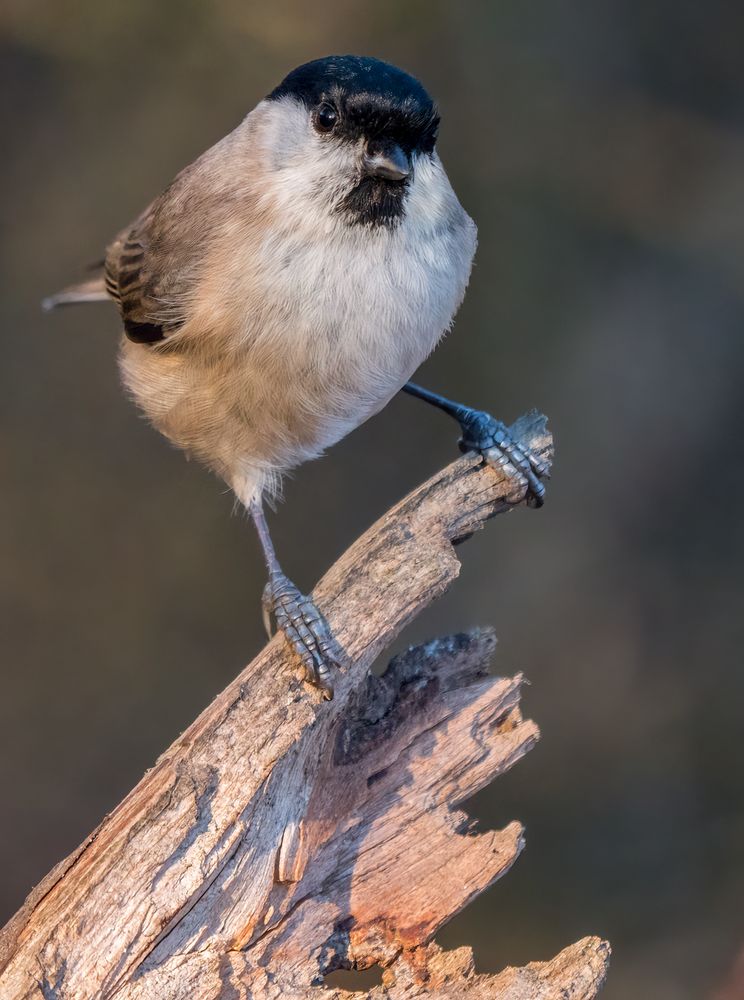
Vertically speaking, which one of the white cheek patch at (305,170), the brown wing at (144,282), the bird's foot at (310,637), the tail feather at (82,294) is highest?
the tail feather at (82,294)

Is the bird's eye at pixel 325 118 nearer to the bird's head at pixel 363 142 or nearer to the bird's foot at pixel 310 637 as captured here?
the bird's head at pixel 363 142

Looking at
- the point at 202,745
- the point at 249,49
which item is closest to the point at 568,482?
the point at 249,49

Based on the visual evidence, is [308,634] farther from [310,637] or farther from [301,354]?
[301,354]

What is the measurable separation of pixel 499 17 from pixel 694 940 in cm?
244

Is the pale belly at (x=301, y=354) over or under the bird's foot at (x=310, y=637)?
over

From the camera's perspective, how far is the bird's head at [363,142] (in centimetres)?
159

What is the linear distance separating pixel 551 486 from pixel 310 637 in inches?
56.8

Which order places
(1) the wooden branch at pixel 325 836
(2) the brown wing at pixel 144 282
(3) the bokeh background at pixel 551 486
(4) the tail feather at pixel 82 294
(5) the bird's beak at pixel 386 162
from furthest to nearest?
(3) the bokeh background at pixel 551 486, (4) the tail feather at pixel 82 294, (2) the brown wing at pixel 144 282, (5) the bird's beak at pixel 386 162, (1) the wooden branch at pixel 325 836

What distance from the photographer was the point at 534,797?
284 centimetres

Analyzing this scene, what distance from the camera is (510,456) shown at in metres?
1.92

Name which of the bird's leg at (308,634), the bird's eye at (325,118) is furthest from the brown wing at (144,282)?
the bird's leg at (308,634)

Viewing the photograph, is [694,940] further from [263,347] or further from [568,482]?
[263,347]

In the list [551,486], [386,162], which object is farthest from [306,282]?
[551,486]

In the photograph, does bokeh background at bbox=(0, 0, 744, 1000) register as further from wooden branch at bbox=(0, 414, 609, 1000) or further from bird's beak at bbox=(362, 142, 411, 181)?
bird's beak at bbox=(362, 142, 411, 181)
